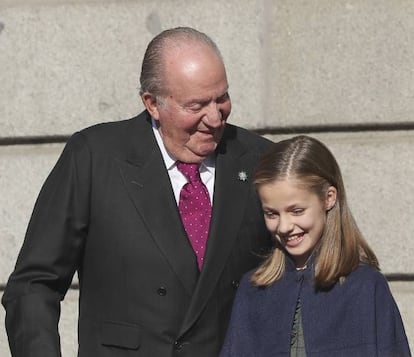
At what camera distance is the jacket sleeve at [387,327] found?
366cm

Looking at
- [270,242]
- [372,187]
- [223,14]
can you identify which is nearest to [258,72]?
[223,14]

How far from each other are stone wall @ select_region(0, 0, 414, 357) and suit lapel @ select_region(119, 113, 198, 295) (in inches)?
53.5

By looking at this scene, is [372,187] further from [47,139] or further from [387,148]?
[47,139]

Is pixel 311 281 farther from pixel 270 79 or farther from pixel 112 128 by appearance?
pixel 270 79

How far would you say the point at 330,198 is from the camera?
3.78 metres

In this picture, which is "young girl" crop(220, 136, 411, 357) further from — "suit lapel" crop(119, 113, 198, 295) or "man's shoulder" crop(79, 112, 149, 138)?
"man's shoulder" crop(79, 112, 149, 138)

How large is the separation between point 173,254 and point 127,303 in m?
0.20

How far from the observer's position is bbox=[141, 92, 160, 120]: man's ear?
398 cm

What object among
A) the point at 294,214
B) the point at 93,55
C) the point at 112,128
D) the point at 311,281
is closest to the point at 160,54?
the point at 112,128

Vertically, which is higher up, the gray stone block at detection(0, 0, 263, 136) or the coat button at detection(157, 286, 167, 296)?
the gray stone block at detection(0, 0, 263, 136)

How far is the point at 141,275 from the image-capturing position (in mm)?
3953

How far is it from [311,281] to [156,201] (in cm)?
55

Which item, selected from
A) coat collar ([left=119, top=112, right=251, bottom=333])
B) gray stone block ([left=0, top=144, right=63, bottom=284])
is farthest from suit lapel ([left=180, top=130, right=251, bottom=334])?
gray stone block ([left=0, top=144, right=63, bottom=284])

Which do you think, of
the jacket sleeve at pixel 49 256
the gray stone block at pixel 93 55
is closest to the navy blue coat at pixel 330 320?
the jacket sleeve at pixel 49 256
